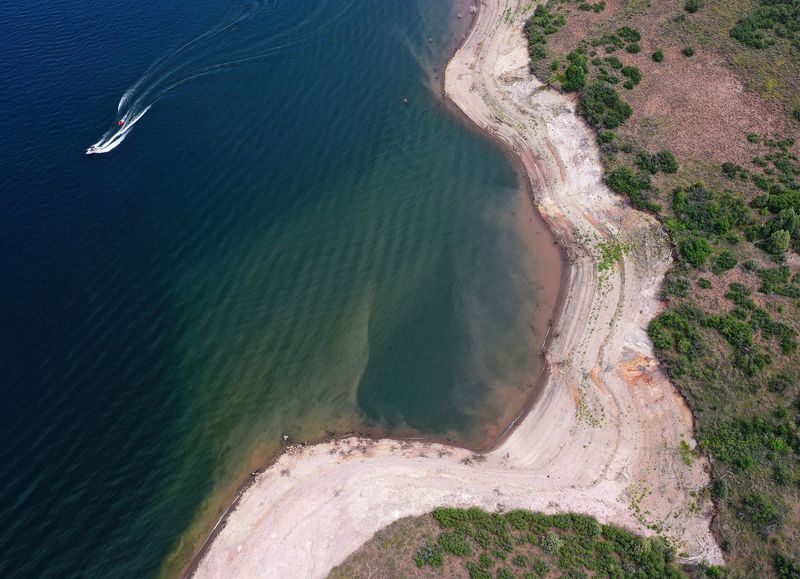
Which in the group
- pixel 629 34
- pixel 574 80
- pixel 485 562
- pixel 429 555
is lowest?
pixel 485 562

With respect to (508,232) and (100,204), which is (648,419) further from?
(100,204)

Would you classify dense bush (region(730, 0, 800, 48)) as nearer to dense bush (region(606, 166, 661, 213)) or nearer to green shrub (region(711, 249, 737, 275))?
dense bush (region(606, 166, 661, 213))

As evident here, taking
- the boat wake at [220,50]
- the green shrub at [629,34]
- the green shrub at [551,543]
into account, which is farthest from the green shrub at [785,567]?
the boat wake at [220,50]

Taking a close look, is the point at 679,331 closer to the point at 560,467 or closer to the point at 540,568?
the point at 560,467

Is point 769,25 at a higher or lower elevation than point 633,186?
lower

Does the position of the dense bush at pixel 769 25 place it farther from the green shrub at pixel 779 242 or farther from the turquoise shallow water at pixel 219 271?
the turquoise shallow water at pixel 219 271

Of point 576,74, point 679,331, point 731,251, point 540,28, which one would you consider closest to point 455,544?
point 679,331

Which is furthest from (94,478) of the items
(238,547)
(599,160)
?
(599,160)
